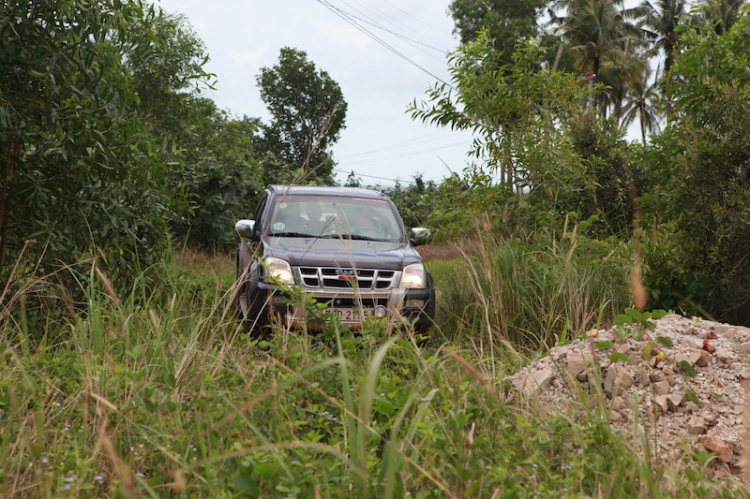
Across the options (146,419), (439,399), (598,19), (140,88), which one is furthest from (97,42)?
(598,19)

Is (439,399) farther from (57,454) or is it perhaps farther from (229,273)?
(229,273)

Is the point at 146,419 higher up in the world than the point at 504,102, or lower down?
lower down

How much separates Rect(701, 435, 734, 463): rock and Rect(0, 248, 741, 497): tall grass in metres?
0.65

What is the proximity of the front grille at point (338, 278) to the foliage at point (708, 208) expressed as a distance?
2439 mm

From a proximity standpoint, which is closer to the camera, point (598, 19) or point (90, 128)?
point (90, 128)

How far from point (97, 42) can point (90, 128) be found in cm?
66

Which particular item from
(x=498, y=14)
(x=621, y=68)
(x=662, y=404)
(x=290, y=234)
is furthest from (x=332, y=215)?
(x=621, y=68)

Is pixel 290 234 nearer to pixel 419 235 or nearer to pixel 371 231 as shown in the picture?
pixel 371 231

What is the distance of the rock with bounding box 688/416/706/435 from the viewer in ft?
13.7

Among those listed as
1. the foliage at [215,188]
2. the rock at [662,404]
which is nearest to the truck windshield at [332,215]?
the rock at [662,404]

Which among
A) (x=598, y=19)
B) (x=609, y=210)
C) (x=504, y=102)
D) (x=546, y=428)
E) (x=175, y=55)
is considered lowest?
(x=546, y=428)

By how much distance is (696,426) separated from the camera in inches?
164

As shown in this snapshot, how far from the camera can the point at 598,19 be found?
44.2 m

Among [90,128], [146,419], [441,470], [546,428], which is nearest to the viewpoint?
[441,470]
